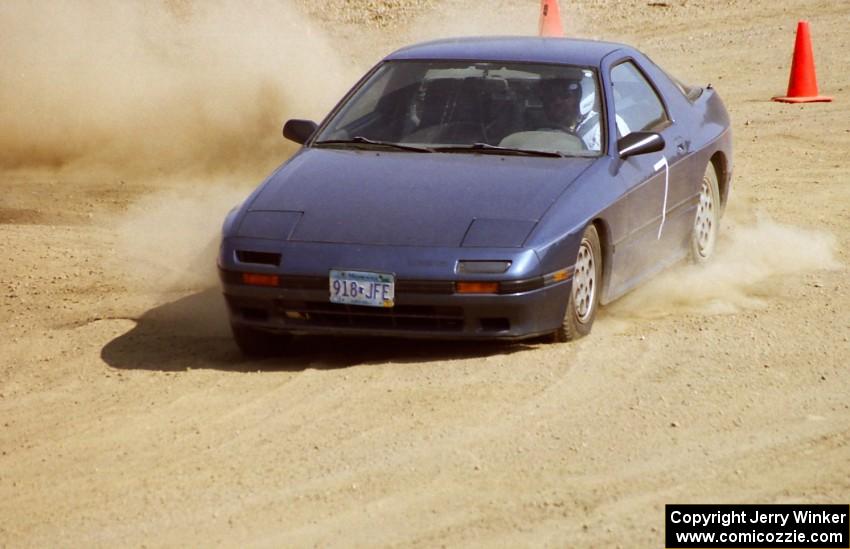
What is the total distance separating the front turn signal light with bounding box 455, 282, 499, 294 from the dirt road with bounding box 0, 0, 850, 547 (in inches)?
13.2

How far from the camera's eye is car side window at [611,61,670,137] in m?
8.25

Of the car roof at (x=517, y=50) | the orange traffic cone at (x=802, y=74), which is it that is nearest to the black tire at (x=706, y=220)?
the car roof at (x=517, y=50)

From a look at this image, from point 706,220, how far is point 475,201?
2.45 m

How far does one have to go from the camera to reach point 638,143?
7.85 meters

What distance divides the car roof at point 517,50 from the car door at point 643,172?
0.15 m

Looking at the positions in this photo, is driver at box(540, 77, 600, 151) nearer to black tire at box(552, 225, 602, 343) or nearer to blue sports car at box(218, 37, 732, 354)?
blue sports car at box(218, 37, 732, 354)

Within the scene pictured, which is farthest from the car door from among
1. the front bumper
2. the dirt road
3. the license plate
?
the license plate

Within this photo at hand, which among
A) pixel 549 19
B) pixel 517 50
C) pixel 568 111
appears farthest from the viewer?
pixel 549 19

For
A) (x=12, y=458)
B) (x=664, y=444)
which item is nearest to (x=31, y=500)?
(x=12, y=458)

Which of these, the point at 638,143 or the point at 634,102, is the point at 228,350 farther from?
the point at 634,102

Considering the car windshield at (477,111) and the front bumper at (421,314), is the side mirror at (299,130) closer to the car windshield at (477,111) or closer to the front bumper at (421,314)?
the car windshield at (477,111)

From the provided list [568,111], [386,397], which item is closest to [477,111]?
[568,111]

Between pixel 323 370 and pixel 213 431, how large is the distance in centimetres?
90

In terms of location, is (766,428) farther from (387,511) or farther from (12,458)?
(12,458)
